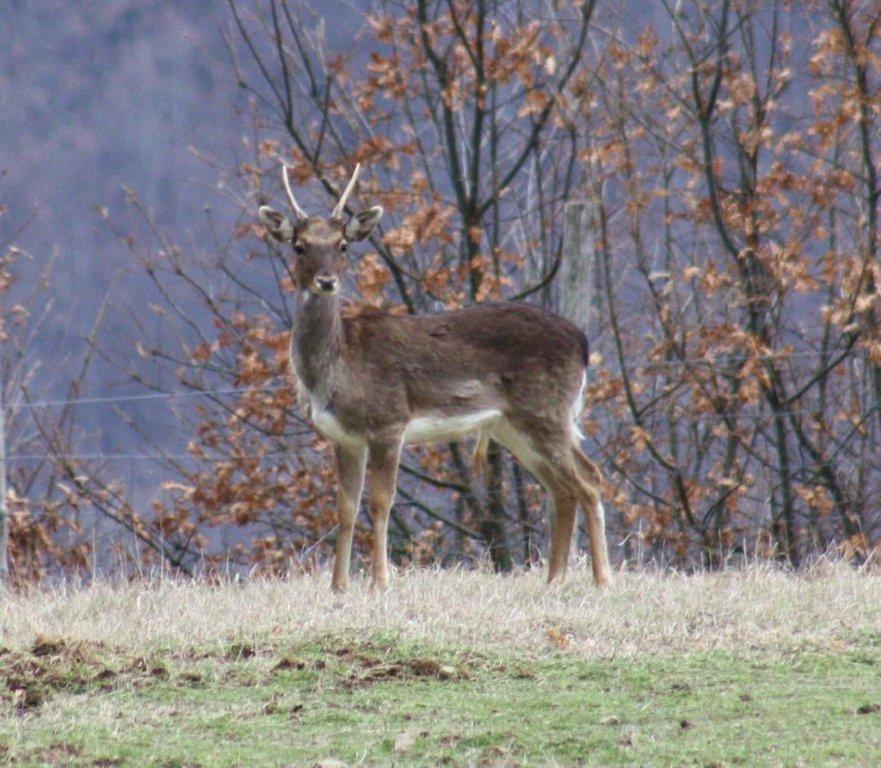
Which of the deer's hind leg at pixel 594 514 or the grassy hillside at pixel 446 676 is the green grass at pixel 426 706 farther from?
the deer's hind leg at pixel 594 514

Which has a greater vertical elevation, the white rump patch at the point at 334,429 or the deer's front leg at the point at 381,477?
the white rump patch at the point at 334,429

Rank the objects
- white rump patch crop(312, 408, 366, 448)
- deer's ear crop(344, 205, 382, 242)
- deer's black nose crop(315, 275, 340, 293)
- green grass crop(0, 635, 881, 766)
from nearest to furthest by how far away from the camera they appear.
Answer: green grass crop(0, 635, 881, 766) < deer's black nose crop(315, 275, 340, 293) < white rump patch crop(312, 408, 366, 448) < deer's ear crop(344, 205, 382, 242)

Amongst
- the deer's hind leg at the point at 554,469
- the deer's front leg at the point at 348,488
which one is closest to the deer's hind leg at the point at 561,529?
the deer's hind leg at the point at 554,469

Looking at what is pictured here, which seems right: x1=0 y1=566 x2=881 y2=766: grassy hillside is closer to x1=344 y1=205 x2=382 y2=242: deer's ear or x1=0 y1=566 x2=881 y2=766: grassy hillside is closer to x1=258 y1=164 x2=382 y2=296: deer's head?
x1=258 y1=164 x2=382 y2=296: deer's head

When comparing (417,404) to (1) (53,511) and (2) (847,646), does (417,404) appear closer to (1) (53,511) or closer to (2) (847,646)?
(2) (847,646)

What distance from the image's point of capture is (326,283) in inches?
416

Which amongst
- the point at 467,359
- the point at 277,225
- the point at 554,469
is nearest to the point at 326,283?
the point at 277,225

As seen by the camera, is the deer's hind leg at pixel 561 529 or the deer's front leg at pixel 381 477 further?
the deer's hind leg at pixel 561 529

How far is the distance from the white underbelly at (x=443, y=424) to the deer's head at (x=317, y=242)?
96cm

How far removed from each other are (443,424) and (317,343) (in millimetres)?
914

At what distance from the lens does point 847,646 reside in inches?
341

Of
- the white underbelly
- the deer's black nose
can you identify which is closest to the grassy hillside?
the white underbelly

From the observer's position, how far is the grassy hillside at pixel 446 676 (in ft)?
22.5

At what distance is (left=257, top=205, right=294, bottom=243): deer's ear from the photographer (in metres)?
10.9
